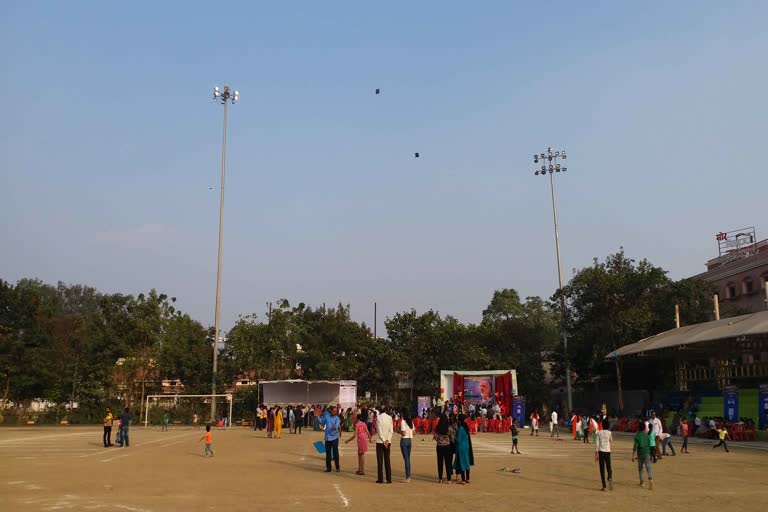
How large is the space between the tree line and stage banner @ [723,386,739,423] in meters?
11.6

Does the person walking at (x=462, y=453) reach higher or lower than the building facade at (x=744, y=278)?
lower

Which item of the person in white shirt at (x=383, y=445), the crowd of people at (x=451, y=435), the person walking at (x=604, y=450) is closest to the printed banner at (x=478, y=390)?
the crowd of people at (x=451, y=435)

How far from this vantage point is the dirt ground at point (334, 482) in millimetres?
11562

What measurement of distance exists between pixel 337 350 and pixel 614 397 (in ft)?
70.8

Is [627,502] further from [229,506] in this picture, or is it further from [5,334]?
[5,334]

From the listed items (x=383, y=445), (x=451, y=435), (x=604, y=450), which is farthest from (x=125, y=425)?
(x=604, y=450)

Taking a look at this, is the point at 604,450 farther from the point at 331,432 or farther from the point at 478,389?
the point at 478,389

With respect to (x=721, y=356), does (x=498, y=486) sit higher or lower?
lower

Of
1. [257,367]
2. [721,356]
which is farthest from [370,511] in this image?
[257,367]

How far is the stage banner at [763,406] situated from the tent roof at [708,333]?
277 centimetres

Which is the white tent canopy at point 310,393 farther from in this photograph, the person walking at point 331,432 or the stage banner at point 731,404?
the person walking at point 331,432

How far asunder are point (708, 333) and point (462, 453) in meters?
23.7

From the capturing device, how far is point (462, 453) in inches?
559

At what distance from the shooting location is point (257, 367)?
46.7 m
